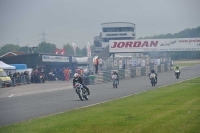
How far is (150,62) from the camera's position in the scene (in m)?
64.4

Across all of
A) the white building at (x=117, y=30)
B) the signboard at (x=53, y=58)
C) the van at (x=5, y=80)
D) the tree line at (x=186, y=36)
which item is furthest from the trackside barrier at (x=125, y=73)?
the white building at (x=117, y=30)

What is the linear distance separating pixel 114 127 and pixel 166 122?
1.58 meters

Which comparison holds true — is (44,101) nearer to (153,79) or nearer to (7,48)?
(153,79)

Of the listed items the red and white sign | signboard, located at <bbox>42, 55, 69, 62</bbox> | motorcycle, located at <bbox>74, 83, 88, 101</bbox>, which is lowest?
motorcycle, located at <bbox>74, 83, 88, 101</bbox>

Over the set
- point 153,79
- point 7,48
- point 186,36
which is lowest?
point 153,79

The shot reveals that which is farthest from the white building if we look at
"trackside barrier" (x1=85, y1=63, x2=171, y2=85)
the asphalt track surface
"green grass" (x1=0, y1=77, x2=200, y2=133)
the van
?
"green grass" (x1=0, y1=77, x2=200, y2=133)

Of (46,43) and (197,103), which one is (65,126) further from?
(46,43)

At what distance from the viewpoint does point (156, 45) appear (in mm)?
77688

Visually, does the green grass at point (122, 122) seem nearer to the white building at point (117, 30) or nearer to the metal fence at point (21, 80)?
the metal fence at point (21, 80)

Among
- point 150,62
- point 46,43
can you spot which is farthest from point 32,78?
point 46,43

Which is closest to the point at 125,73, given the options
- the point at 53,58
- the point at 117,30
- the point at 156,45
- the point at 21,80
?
the point at 53,58

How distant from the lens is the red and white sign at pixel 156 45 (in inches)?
2899

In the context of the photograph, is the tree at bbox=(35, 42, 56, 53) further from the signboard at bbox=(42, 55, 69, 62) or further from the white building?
the white building

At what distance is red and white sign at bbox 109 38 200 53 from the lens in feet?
242
